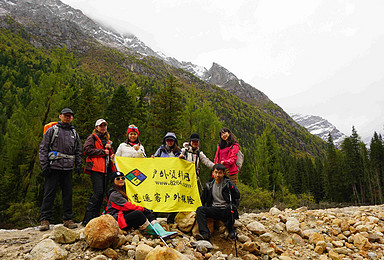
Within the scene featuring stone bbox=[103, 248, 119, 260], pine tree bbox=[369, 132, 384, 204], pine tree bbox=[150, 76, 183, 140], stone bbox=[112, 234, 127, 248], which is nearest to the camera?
stone bbox=[103, 248, 119, 260]

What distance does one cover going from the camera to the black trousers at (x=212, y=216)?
4398 mm

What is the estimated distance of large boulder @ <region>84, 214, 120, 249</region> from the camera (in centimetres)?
327

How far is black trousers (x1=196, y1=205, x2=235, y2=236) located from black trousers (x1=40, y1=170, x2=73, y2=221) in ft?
9.73

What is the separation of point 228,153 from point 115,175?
9.17ft

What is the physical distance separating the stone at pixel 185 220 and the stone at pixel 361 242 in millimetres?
4417

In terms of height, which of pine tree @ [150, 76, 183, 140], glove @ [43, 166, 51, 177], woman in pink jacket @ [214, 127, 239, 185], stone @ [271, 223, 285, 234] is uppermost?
pine tree @ [150, 76, 183, 140]

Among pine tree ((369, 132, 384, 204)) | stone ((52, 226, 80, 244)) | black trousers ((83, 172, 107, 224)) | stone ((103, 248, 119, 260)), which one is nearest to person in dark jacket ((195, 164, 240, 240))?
stone ((103, 248, 119, 260))

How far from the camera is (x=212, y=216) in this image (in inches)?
180

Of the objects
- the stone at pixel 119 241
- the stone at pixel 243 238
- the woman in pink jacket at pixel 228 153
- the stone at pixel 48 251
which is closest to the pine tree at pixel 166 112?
the woman in pink jacket at pixel 228 153

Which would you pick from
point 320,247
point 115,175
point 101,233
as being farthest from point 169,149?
point 320,247

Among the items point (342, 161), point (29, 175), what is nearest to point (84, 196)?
point (29, 175)

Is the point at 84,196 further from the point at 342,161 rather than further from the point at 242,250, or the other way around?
the point at 342,161

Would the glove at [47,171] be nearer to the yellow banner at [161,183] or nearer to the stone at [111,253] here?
the yellow banner at [161,183]

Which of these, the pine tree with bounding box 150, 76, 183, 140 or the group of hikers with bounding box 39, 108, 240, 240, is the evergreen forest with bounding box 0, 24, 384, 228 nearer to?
the pine tree with bounding box 150, 76, 183, 140
